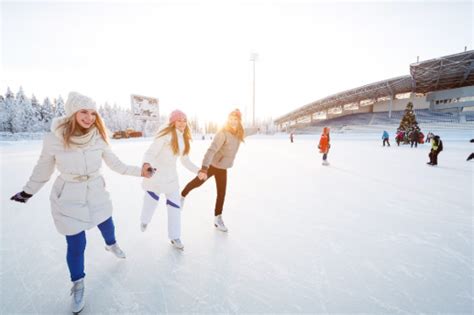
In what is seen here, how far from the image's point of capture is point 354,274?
1.87m

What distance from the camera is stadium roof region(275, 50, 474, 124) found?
27.1 meters

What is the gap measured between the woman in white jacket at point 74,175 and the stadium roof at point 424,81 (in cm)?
3766

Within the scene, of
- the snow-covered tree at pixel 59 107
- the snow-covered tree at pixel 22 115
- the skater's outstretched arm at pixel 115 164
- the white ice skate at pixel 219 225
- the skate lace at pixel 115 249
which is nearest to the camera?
the skater's outstretched arm at pixel 115 164

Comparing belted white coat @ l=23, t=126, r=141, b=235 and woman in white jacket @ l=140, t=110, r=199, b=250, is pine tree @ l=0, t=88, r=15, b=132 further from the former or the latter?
belted white coat @ l=23, t=126, r=141, b=235

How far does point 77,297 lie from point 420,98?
52035mm

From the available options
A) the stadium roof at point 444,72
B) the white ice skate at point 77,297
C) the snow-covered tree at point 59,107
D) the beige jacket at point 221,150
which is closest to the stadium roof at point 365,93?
the stadium roof at point 444,72

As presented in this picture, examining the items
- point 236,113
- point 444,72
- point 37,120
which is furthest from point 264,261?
point 37,120

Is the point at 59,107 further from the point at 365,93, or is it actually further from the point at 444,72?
the point at 444,72

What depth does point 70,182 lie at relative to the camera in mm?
1481

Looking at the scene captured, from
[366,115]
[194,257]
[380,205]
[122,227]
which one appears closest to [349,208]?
[380,205]

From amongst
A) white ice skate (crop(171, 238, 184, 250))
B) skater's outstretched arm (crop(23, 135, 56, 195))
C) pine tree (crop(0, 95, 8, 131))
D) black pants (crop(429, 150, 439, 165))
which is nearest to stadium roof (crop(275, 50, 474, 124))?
black pants (crop(429, 150, 439, 165))

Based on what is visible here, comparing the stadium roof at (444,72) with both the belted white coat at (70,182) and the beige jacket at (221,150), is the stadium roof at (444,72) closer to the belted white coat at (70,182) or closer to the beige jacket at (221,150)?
the beige jacket at (221,150)

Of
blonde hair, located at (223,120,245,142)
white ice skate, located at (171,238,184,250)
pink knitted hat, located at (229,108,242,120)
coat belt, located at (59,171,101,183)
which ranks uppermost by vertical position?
pink knitted hat, located at (229,108,242,120)

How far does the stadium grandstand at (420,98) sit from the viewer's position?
28.3 metres
